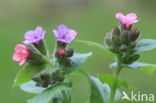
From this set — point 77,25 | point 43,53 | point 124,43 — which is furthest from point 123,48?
point 77,25

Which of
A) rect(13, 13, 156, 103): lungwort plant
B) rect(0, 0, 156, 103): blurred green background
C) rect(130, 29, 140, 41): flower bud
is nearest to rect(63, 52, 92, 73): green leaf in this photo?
rect(13, 13, 156, 103): lungwort plant

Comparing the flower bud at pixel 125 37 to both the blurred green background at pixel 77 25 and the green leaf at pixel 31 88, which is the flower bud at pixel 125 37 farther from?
the blurred green background at pixel 77 25

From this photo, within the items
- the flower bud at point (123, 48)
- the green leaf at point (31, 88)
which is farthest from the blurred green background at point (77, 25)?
the flower bud at point (123, 48)

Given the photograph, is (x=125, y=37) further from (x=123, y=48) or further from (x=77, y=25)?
(x=77, y=25)

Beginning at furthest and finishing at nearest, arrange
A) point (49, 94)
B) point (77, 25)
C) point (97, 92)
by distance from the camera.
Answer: point (77, 25)
point (97, 92)
point (49, 94)

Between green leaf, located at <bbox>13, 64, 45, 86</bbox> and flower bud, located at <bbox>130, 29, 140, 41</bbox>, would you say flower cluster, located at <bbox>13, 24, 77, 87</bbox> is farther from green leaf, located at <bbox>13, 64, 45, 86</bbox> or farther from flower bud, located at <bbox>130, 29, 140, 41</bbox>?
flower bud, located at <bbox>130, 29, 140, 41</bbox>

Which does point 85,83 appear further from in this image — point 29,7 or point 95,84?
point 29,7

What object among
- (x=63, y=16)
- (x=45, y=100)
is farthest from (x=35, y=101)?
(x=63, y=16)
